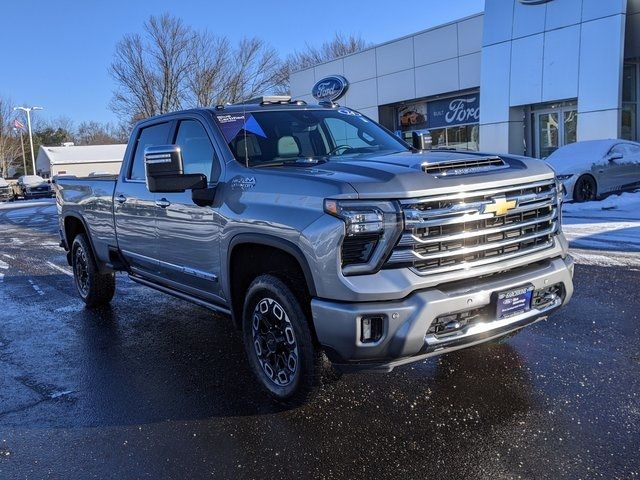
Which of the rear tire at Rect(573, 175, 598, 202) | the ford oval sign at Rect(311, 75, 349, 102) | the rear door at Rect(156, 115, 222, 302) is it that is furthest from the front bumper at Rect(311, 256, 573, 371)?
the ford oval sign at Rect(311, 75, 349, 102)

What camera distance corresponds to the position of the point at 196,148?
4.76m

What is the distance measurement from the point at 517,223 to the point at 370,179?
1002mm

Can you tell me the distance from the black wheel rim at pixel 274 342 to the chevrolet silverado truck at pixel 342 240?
0.04ft

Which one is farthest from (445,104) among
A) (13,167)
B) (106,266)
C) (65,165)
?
(13,167)

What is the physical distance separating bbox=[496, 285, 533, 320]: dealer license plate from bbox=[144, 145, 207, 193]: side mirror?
6.99 ft

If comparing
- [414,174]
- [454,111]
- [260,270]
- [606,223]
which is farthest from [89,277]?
[454,111]

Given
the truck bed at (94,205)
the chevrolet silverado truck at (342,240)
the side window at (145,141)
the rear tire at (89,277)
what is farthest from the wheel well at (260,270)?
the rear tire at (89,277)

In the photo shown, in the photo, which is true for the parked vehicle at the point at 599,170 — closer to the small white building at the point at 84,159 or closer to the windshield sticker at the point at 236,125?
the windshield sticker at the point at 236,125

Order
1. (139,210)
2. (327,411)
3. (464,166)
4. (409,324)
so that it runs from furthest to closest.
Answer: (139,210), (327,411), (464,166), (409,324)

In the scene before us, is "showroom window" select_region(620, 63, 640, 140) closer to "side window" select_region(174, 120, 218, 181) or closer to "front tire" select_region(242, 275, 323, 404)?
"side window" select_region(174, 120, 218, 181)

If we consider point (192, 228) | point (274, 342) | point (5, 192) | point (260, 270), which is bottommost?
point (5, 192)

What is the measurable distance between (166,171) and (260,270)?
0.93 metres

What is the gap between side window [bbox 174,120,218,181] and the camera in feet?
14.8

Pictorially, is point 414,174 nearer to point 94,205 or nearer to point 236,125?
point 236,125
